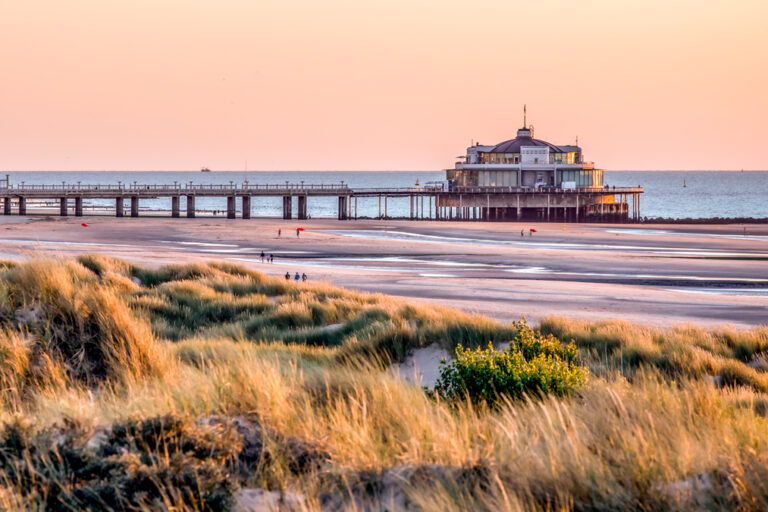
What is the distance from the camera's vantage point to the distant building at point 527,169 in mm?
88125

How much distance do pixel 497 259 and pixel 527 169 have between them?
50089 mm

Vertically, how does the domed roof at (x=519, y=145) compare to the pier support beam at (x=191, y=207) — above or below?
above

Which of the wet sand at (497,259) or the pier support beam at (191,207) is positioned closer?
the wet sand at (497,259)

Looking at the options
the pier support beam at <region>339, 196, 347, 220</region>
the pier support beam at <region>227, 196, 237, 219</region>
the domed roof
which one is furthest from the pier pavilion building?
the pier support beam at <region>227, 196, 237, 219</region>

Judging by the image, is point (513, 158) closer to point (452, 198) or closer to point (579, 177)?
point (579, 177)

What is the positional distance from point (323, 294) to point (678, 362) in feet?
30.4

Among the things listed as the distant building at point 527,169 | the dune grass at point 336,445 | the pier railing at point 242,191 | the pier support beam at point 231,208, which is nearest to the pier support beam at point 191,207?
the pier railing at point 242,191

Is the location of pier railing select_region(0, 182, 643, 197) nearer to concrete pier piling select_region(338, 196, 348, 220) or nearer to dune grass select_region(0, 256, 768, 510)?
concrete pier piling select_region(338, 196, 348, 220)

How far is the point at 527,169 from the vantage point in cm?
8838

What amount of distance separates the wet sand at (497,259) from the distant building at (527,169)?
16930mm

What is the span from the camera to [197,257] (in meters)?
39.4

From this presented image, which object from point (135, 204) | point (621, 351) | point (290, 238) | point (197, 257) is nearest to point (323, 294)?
point (621, 351)

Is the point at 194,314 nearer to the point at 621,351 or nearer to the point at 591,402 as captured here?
the point at 621,351

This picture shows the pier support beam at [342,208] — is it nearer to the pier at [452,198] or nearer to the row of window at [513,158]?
the pier at [452,198]
